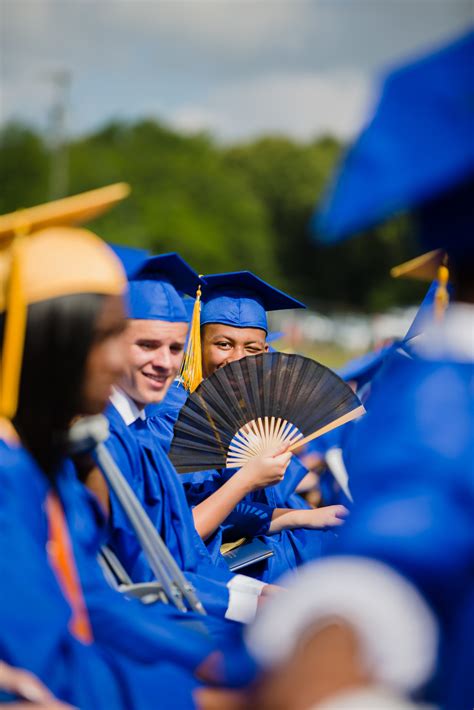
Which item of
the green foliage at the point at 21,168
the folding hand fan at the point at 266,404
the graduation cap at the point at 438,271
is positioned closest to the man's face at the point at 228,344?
the folding hand fan at the point at 266,404

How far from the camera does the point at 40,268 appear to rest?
2039 millimetres

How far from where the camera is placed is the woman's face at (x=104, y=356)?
6.85 ft

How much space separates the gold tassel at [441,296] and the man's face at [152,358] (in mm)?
1188

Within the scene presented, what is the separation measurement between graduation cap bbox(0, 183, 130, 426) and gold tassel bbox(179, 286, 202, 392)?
2694 mm

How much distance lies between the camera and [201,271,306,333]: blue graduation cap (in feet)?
16.5

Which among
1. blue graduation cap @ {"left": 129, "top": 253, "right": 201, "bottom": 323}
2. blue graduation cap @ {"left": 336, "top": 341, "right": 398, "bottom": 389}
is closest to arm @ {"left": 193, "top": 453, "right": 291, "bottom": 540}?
blue graduation cap @ {"left": 129, "top": 253, "right": 201, "bottom": 323}

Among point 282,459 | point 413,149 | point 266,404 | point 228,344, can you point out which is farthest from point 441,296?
point 228,344

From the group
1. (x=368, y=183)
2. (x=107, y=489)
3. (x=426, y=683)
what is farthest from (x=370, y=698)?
(x=107, y=489)

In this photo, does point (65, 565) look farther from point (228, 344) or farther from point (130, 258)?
point (228, 344)

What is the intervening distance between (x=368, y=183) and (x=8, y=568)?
3.73 feet

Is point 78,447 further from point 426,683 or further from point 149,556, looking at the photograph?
point 426,683

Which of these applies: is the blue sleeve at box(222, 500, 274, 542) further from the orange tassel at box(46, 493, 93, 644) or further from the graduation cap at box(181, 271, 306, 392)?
the orange tassel at box(46, 493, 93, 644)

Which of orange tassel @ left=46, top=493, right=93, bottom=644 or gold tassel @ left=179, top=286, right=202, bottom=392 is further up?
gold tassel @ left=179, top=286, right=202, bottom=392

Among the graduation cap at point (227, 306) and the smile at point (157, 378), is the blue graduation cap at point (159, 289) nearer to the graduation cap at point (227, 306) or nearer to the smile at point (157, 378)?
the smile at point (157, 378)
